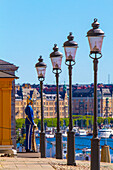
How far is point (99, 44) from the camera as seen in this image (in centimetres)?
994

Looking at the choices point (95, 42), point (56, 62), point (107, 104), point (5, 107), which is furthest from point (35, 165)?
point (107, 104)

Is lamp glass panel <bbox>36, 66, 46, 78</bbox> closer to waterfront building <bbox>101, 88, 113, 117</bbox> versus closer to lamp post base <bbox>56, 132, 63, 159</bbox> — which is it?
lamp post base <bbox>56, 132, 63, 159</bbox>

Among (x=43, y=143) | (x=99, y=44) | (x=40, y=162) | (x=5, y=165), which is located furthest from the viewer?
(x=43, y=143)

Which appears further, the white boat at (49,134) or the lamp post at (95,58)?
the white boat at (49,134)

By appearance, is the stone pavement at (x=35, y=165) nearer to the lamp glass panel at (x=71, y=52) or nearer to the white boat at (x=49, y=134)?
the lamp glass panel at (x=71, y=52)

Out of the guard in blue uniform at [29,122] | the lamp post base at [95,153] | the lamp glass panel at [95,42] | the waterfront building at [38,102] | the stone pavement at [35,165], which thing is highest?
A: the waterfront building at [38,102]

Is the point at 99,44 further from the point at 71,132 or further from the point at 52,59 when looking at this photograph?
the point at 52,59

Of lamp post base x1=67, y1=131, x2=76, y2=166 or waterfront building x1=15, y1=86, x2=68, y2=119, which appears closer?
lamp post base x1=67, y1=131, x2=76, y2=166

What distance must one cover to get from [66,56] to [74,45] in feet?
0.81

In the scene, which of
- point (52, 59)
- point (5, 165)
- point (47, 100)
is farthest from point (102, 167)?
point (47, 100)

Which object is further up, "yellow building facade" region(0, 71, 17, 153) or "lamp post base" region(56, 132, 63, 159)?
"yellow building facade" region(0, 71, 17, 153)

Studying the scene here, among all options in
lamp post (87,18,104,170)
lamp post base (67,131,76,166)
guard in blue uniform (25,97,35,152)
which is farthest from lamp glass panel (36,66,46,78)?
lamp post (87,18,104,170)

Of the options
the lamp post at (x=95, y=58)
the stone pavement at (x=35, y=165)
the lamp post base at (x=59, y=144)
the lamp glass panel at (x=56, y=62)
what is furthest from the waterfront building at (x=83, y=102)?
the lamp post at (x=95, y=58)

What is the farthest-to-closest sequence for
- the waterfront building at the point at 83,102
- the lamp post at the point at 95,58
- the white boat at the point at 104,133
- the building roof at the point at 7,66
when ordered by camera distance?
the waterfront building at the point at 83,102
the white boat at the point at 104,133
the building roof at the point at 7,66
the lamp post at the point at 95,58
